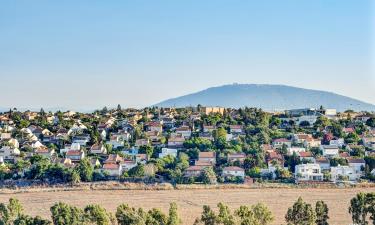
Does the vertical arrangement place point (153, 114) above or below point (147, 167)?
above

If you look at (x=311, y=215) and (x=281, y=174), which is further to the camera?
(x=281, y=174)

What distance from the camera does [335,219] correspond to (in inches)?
669

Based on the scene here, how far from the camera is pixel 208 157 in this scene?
28.1 m

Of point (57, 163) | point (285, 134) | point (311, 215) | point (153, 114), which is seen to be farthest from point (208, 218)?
point (153, 114)

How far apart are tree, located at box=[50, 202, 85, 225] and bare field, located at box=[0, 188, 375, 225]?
3935mm

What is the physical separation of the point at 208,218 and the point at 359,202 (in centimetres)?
389

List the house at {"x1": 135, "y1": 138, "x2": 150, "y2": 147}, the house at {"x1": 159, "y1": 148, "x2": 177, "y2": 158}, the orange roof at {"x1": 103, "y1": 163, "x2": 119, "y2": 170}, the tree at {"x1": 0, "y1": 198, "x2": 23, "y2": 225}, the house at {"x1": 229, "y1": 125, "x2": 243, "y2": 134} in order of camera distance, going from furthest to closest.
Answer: the house at {"x1": 229, "y1": 125, "x2": 243, "y2": 134} → the house at {"x1": 135, "y1": 138, "x2": 150, "y2": 147} → the house at {"x1": 159, "y1": 148, "x2": 177, "y2": 158} → the orange roof at {"x1": 103, "y1": 163, "x2": 119, "y2": 170} → the tree at {"x1": 0, "y1": 198, "x2": 23, "y2": 225}

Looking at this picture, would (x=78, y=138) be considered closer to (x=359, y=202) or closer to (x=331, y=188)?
(x=331, y=188)

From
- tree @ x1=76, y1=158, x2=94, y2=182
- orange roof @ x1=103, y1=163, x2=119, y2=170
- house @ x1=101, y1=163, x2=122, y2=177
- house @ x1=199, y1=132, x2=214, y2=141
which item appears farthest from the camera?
house @ x1=199, y1=132, x2=214, y2=141

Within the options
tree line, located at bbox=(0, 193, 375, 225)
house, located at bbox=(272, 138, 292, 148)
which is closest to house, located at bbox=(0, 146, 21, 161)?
house, located at bbox=(272, 138, 292, 148)

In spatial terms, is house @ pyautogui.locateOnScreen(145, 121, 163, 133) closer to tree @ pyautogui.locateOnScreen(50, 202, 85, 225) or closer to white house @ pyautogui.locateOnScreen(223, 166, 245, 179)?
white house @ pyautogui.locateOnScreen(223, 166, 245, 179)

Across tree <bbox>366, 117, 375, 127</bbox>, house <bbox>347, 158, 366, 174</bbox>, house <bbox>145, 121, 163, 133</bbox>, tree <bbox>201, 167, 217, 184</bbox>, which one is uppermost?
tree <bbox>366, 117, 375, 127</bbox>

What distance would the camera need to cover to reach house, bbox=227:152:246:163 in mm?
27362

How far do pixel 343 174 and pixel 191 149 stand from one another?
8.37 m
